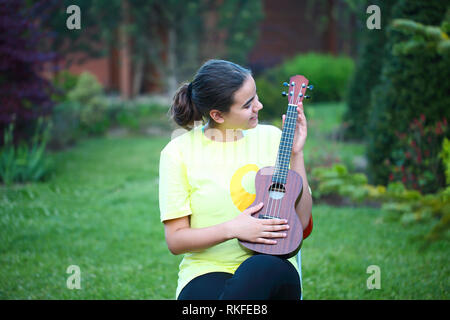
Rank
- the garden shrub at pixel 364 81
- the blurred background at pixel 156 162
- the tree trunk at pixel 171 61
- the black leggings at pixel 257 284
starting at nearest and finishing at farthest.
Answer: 1. the black leggings at pixel 257 284
2. the blurred background at pixel 156 162
3. the garden shrub at pixel 364 81
4. the tree trunk at pixel 171 61

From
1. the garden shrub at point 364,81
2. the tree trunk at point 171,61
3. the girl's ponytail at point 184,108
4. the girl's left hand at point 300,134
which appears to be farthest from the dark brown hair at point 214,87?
the tree trunk at point 171,61

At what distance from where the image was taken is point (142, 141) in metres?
8.38

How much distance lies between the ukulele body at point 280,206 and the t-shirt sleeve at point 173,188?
0.98 feet

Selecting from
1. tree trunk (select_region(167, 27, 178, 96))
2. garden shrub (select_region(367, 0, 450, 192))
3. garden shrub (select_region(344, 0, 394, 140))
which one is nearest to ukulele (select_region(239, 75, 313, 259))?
garden shrub (select_region(367, 0, 450, 192))

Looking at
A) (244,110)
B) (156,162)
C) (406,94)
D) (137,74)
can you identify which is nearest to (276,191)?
(244,110)

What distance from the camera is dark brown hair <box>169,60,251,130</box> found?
1.98 metres

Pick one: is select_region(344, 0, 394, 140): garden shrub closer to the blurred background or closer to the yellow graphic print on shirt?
the blurred background

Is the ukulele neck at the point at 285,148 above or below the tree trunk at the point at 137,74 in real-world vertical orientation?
below

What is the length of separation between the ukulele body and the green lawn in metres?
0.66

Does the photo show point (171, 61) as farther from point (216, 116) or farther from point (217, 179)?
point (217, 179)

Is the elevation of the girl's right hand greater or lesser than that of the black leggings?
greater

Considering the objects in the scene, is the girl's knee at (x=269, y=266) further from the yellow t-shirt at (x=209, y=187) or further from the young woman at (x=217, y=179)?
the yellow t-shirt at (x=209, y=187)

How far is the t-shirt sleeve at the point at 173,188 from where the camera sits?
6.30 ft

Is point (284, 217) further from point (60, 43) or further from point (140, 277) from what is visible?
point (60, 43)
